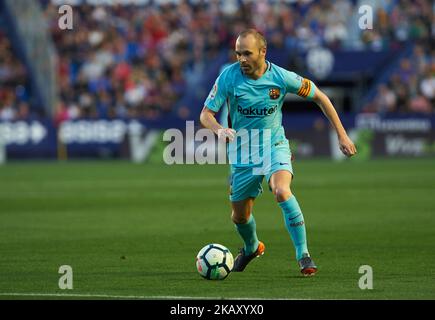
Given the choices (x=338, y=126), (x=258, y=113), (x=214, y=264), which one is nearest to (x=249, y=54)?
(x=258, y=113)

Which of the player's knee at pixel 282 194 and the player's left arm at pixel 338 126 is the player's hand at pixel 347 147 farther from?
the player's knee at pixel 282 194

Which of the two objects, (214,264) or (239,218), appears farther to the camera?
(239,218)

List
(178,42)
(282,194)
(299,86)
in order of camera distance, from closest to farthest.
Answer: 1. (282,194)
2. (299,86)
3. (178,42)

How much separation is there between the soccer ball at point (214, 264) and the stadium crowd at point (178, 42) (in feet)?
84.6

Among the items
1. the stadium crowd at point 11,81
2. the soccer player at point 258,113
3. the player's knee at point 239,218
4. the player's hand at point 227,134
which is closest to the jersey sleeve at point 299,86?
the soccer player at point 258,113

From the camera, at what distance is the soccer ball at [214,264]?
34.9 ft

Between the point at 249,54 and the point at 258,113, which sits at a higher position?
the point at 249,54

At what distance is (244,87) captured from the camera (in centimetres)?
1108

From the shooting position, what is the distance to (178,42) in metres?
39.7

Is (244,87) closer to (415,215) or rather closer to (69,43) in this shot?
(415,215)

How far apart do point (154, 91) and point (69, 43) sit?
12.7 feet

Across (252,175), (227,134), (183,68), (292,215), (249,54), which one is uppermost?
(183,68)

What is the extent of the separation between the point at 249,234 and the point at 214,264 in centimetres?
95

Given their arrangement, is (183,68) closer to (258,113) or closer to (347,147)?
(258,113)
